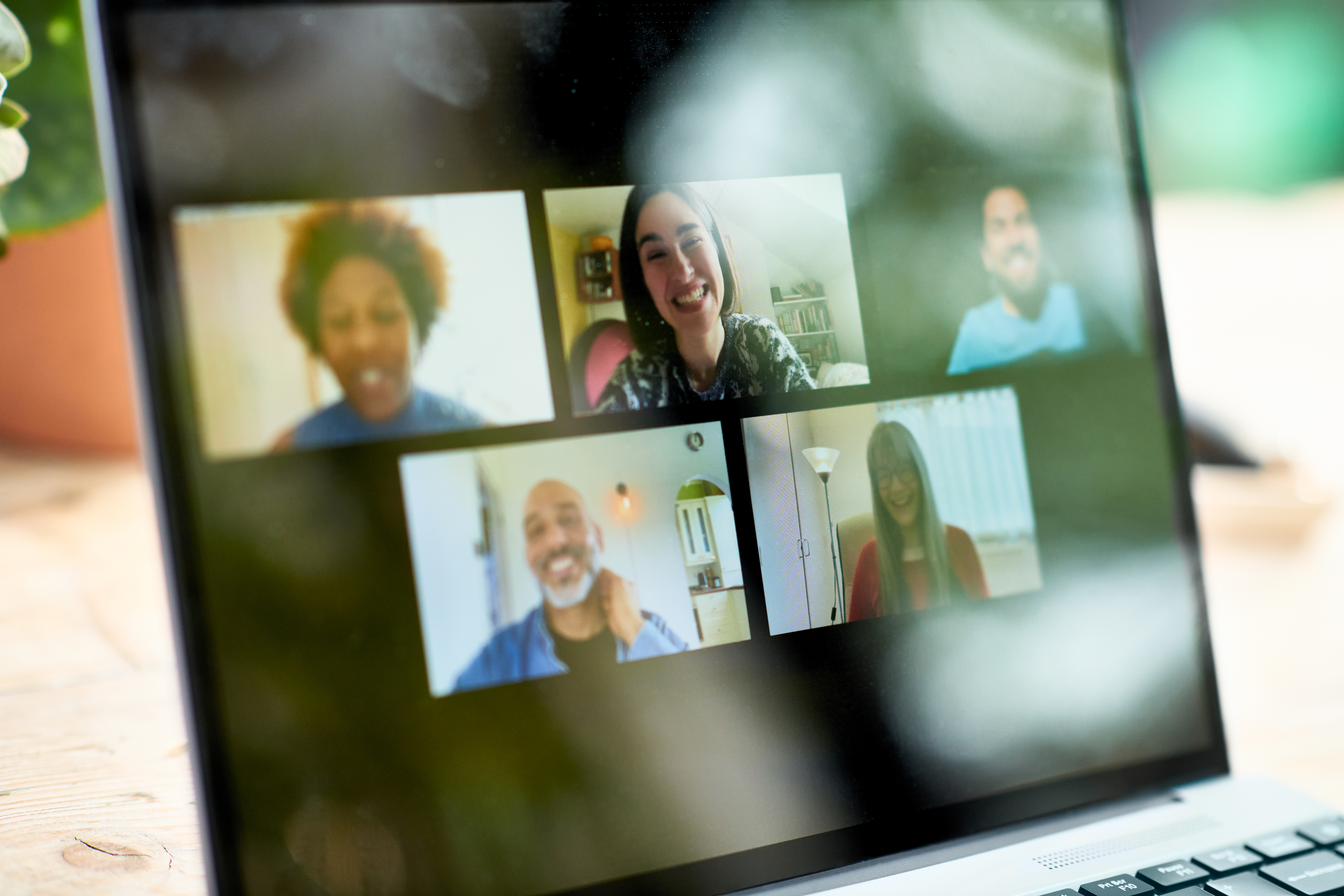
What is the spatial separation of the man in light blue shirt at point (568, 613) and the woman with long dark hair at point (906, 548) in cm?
8

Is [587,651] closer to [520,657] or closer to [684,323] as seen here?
[520,657]

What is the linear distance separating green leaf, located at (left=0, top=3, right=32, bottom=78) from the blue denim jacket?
0.30 metres

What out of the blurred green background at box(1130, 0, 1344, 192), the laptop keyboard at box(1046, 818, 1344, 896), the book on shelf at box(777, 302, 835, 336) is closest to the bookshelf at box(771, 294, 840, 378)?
the book on shelf at box(777, 302, 835, 336)

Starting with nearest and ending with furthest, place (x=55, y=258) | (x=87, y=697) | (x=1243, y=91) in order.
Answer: (x=87, y=697) < (x=55, y=258) < (x=1243, y=91)

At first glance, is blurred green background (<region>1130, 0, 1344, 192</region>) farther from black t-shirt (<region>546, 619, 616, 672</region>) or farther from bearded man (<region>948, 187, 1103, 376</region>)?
black t-shirt (<region>546, 619, 616, 672</region>)

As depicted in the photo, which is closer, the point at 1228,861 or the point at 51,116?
the point at 1228,861

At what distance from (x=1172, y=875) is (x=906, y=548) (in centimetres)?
14

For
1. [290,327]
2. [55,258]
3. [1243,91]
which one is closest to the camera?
[290,327]

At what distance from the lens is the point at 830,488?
12.9 inches

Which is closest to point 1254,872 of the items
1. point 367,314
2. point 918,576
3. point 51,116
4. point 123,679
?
point 918,576

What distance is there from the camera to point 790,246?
34cm

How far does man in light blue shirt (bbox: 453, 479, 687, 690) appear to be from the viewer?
286mm

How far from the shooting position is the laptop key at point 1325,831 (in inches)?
12.7

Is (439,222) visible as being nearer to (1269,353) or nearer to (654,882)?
(654,882)
